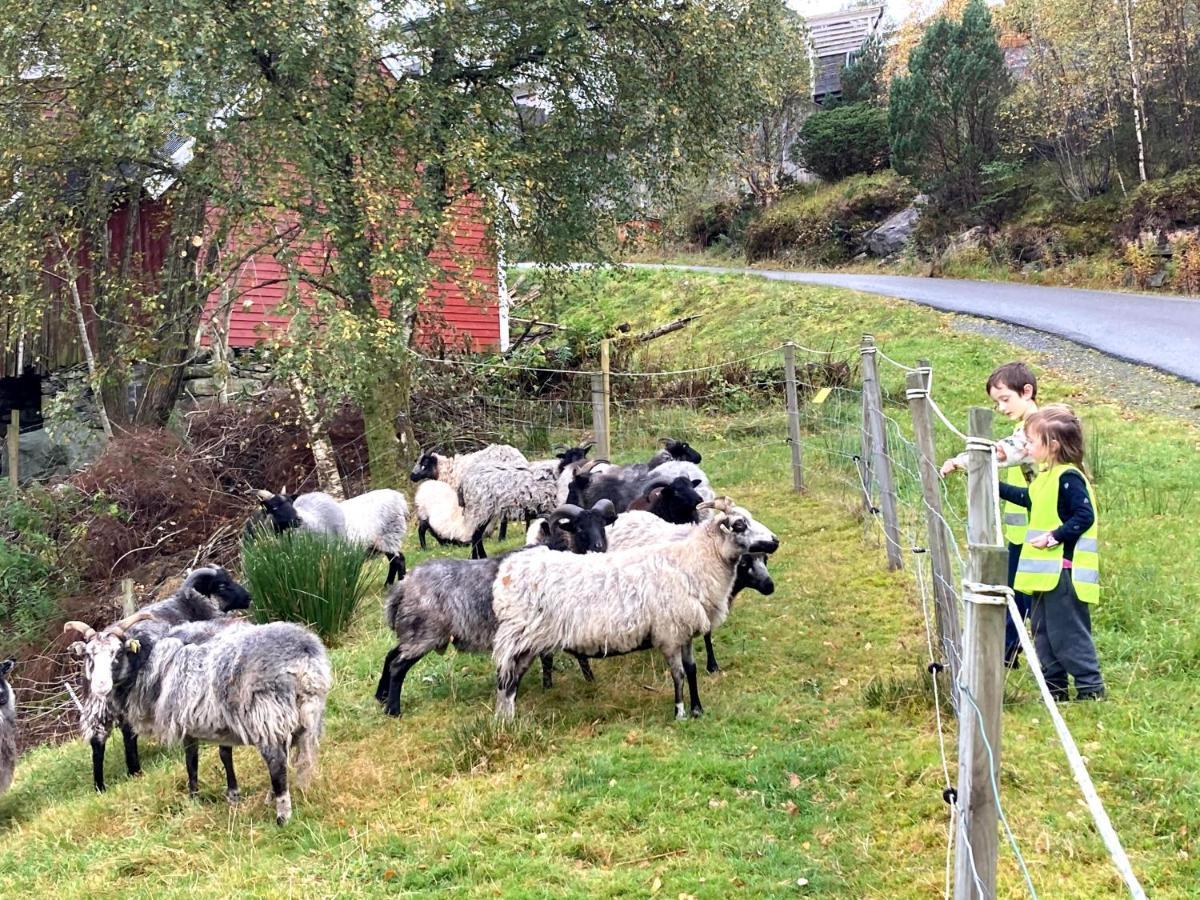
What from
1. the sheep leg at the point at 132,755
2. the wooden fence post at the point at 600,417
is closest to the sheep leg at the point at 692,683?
the sheep leg at the point at 132,755

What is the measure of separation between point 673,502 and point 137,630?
4184 millimetres

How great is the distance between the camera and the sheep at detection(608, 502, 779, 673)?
6469 mm

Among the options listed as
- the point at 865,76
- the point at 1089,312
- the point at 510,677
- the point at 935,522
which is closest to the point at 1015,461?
the point at 935,522

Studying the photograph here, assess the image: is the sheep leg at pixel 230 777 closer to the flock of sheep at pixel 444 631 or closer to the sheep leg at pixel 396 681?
the flock of sheep at pixel 444 631

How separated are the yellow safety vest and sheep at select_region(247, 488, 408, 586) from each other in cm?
624

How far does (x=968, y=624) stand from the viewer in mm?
→ 2619

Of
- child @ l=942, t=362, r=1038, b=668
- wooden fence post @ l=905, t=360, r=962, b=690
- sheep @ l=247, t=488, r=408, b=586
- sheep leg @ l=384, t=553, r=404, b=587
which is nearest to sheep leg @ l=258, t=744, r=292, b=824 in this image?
wooden fence post @ l=905, t=360, r=962, b=690

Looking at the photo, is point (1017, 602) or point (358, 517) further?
point (358, 517)

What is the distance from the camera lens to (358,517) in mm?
9945

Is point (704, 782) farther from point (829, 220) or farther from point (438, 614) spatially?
point (829, 220)

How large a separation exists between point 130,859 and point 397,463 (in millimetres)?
8730

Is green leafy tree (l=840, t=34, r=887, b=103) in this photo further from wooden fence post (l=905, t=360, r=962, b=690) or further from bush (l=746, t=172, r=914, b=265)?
wooden fence post (l=905, t=360, r=962, b=690)

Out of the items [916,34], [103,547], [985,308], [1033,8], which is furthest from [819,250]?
[103,547]

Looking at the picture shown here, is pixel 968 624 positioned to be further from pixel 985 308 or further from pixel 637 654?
pixel 985 308
